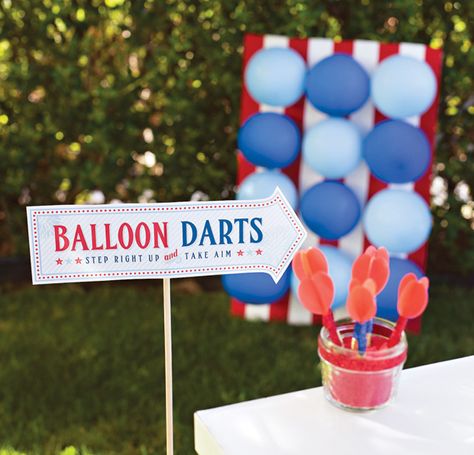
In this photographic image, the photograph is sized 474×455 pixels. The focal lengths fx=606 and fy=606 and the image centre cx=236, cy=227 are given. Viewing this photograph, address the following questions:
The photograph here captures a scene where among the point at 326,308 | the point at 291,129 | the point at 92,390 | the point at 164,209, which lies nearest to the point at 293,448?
the point at 326,308

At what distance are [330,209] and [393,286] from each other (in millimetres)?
330

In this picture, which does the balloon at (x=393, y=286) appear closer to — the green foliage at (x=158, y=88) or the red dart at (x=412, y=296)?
the green foliage at (x=158, y=88)

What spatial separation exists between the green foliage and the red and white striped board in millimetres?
→ 150

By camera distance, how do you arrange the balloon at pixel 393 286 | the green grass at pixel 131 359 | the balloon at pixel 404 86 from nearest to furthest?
the green grass at pixel 131 359 → the balloon at pixel 404 86 → the balloon at pixel 393 286

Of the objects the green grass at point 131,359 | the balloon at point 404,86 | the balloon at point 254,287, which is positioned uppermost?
the balloon at point 404,86

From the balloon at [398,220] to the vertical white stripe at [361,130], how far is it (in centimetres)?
11

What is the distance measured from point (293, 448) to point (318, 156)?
1.30 m

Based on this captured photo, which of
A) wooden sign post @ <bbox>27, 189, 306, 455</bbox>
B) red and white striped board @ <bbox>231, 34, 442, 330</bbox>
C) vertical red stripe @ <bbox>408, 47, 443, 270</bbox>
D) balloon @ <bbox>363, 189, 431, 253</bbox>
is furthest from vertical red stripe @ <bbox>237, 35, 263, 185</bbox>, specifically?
wooden sign post @ <bbox>27, 189, 306, 455</bbox>

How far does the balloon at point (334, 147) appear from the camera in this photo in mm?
1950

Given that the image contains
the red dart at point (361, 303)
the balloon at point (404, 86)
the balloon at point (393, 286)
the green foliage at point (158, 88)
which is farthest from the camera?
the green foliage at point (158, 88)

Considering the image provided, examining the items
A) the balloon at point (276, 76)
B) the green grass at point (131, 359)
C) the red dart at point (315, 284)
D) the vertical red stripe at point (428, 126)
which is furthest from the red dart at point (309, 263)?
the vertical red stripe at point (428, 126)

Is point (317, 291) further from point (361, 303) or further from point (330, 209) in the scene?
point (330, 209)

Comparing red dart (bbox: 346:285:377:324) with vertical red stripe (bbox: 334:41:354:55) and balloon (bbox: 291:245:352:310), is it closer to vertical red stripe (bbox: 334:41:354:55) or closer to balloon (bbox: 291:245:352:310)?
balloon (bbox: 291:245:352:310)

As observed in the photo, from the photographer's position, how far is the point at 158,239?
831mm
